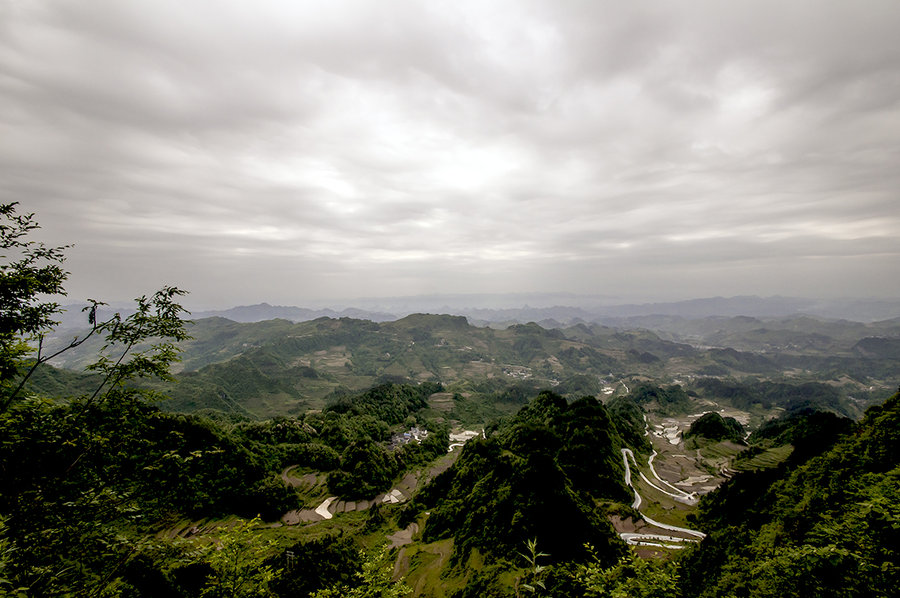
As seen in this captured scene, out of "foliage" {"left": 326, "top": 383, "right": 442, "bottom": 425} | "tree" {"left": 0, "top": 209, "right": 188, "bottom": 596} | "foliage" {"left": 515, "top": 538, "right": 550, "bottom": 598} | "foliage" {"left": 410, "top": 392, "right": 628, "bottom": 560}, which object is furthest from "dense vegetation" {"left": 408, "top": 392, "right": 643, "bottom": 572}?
"foliage" {"left": 326, "top": 383, "right": 442, "bottom": 425}

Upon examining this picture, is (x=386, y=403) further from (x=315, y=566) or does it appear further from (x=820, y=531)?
(x=820, y=531)

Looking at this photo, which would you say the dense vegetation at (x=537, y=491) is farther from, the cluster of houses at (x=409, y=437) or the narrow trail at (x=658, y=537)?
the cluster of houses at (x=409, y=437)

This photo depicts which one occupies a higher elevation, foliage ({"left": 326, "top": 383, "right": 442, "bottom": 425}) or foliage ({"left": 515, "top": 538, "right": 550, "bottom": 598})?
foliage ({"left": 515, "top": 538, "right": 550, "bottom": 598})

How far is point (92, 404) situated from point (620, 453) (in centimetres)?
11103

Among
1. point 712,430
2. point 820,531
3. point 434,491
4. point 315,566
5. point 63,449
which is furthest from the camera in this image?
point 712,430

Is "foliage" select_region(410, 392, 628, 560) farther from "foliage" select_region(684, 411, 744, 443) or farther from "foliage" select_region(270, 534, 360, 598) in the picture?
"foliage" select_region(684, 411, 744, 443)

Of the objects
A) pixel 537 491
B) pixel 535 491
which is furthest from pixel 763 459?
pixel 535 491

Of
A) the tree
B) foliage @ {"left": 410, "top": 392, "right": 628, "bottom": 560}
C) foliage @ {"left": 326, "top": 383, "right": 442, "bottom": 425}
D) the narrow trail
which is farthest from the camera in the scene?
foliage @ {"left": 326, "top": 383, "right": 442, "bottom": 425}

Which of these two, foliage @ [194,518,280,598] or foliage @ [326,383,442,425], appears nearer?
foliage @ [194,518,280,598]

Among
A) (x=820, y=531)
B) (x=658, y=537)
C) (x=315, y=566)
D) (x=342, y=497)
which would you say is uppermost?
(x=820, y=531)

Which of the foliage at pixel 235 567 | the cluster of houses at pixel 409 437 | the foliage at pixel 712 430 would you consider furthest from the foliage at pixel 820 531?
the foliage at pixel 712 430

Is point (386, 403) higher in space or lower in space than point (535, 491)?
lower

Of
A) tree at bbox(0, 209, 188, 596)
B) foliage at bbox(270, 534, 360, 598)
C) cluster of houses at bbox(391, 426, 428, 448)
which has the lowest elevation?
cluster of houses at bbox(391, 426, 428, 448)

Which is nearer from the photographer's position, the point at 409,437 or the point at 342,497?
the point at 342,497
